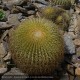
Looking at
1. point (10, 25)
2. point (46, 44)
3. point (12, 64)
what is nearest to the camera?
point (46, 44)

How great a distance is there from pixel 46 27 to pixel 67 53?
85cm

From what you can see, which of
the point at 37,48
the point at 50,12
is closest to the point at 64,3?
the point at 50,12

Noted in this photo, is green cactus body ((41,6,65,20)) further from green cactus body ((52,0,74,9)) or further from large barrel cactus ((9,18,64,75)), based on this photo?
large barrel cactus ((9,18,64,75))

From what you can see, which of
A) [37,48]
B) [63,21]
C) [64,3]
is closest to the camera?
[37,48]

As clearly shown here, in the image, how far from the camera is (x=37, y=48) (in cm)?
537

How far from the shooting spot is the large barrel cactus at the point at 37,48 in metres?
5.39

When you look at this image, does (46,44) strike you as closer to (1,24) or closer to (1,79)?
→ (1,79)

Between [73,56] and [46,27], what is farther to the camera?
[73,56]

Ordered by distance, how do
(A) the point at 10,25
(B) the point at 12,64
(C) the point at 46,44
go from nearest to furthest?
1. (C) the point at 46,44
2. (B) the point at 12,64
3. (A) the point at 10,25

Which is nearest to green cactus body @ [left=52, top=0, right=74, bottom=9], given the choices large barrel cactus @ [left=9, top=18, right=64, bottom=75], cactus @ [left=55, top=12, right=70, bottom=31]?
cactus @ [left=55, top=12, right=70, bottom=31]

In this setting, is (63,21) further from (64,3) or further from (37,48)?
(37,48)

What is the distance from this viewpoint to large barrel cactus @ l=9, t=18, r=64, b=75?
5.39m

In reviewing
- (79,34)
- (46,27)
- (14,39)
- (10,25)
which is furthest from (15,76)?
(79,34)

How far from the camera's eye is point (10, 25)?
6.86m
